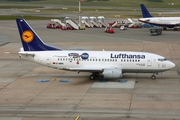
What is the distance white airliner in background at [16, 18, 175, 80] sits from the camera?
45719 mm

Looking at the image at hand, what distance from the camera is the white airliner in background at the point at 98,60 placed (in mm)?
45719

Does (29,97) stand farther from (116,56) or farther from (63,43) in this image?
(63,43)

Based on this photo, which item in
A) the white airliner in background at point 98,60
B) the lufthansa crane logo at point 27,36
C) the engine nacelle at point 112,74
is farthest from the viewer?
the lufthansa crane logo at point 27,36

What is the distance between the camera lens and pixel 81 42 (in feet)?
264

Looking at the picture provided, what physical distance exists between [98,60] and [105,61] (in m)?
0.83

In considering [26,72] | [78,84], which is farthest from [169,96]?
[26,72]

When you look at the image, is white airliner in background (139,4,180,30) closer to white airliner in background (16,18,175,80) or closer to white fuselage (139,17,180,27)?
white fuselage (139,17,180,27)

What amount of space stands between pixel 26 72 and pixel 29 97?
1325cm

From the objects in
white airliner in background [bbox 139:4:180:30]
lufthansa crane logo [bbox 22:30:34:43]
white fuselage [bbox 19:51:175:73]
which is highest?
lufthansa crane logo [bbox 22:30:34:43]

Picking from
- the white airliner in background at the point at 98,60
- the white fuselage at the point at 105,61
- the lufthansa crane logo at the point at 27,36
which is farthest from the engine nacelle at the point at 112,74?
the lufthansa crane logo at the point at 27,36

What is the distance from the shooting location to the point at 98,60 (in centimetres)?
4609

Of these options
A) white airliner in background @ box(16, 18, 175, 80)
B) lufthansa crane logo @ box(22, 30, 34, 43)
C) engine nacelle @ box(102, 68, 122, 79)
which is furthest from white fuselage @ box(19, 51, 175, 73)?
lufthansa crane logo @ box(22, 30, 34, 43)

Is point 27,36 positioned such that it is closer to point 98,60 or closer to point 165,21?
point 98,60

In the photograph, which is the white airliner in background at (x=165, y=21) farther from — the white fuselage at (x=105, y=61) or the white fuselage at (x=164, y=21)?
the white fuselage at (x=105, y=61)
